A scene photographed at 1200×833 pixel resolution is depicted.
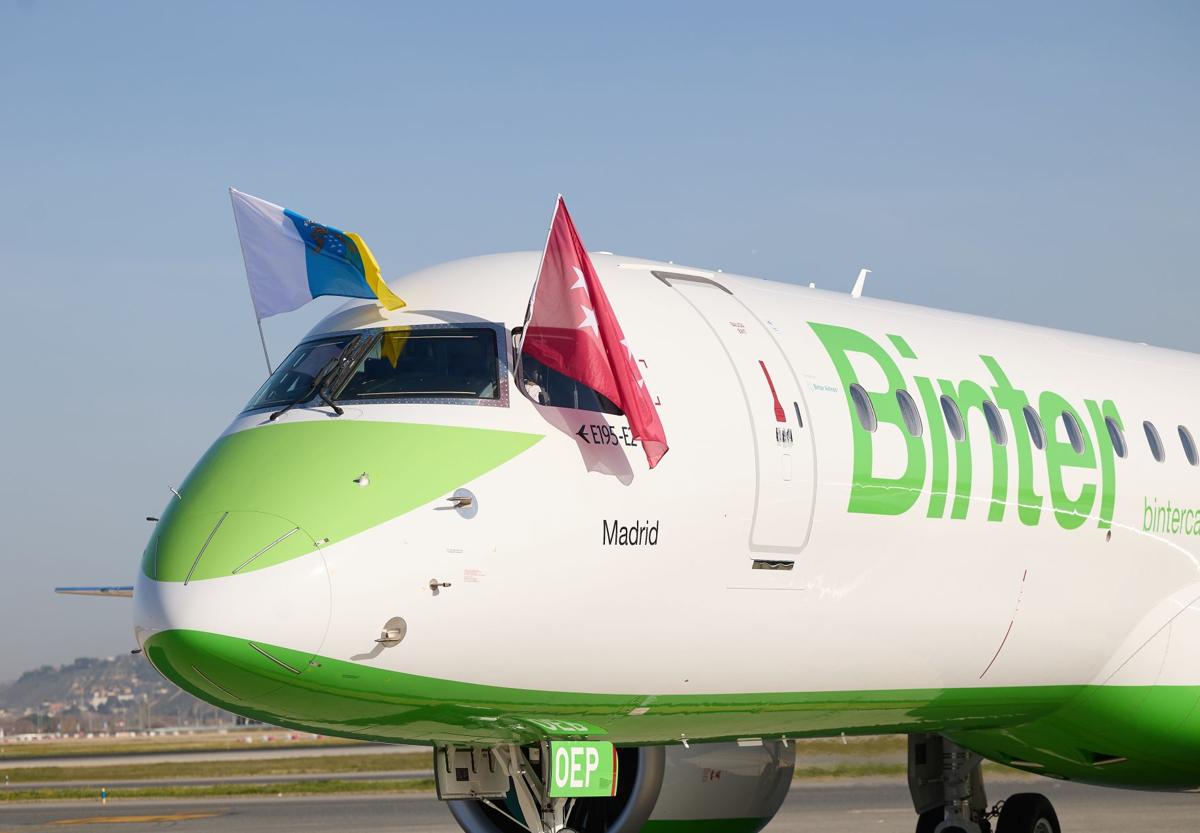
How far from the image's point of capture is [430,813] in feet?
102

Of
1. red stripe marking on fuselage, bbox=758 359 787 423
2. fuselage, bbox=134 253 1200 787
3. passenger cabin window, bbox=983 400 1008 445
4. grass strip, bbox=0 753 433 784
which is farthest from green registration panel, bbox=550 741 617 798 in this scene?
grass strip, bbox=0 753 433 784

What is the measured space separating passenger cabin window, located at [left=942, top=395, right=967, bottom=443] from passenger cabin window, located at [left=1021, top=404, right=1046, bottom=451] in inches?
40.2

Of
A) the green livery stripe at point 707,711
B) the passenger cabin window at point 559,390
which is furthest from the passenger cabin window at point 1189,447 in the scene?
the passenger cabin window at point 559,390

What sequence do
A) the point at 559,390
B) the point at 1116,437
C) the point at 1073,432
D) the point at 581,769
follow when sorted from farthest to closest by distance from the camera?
1. the point at 1116,437
2. the point at 1073,432
3. the point at 581,769
4. the point at 559,390

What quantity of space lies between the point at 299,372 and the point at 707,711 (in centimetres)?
352

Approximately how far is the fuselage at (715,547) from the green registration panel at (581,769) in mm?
146

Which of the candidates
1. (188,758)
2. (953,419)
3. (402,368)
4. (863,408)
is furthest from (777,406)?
(188,758)

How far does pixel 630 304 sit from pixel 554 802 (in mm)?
3302

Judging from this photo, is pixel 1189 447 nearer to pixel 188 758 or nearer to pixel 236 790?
pixel 236 790

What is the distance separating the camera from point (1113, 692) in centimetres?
1463

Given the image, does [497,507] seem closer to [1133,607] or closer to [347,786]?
[1133,607]

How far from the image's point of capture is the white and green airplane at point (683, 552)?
9.23 metres

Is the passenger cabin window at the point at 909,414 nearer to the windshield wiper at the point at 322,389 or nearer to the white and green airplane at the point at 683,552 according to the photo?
the white and green airplane at the point at 683,552

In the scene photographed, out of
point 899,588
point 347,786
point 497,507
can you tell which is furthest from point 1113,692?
point 347,786
